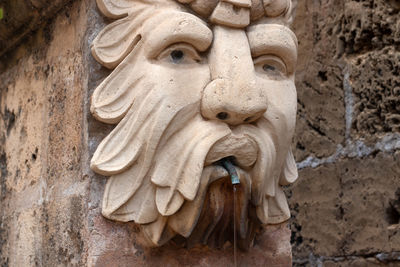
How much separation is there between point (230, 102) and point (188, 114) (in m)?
0.10

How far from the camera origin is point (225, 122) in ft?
5.20

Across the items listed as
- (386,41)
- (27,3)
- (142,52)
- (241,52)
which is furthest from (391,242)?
(27,3)

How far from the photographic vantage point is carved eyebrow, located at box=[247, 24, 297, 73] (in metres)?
1.66

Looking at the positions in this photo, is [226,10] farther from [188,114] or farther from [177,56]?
[188,114]

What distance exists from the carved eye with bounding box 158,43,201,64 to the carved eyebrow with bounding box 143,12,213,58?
13 mm

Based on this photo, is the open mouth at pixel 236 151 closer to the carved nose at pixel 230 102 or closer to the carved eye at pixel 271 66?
the carved nose at pixel 230 102

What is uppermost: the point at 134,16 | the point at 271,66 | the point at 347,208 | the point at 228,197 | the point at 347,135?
the point at 134,16

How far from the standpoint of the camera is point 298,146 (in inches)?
105

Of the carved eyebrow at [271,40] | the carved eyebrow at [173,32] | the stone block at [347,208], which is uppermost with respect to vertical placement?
the carved eyebrow at [173,32]

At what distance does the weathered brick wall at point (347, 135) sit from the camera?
2297 millimetres

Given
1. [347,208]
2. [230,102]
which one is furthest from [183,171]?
[347,208]

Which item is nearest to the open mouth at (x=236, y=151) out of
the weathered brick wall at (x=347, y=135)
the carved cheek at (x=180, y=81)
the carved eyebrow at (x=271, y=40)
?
the carved cheek at (x=180, y=81)

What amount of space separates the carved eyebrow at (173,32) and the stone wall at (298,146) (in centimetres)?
15

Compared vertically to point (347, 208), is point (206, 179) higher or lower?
higher
